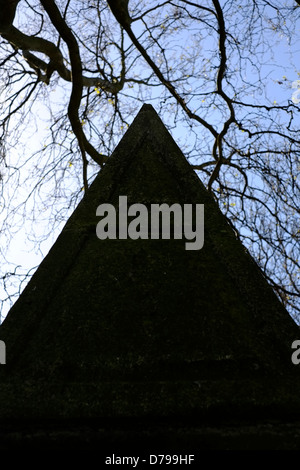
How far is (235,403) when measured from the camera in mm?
1217

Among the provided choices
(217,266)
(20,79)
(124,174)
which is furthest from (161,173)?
(20,79)

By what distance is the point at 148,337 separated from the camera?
4.66 feet

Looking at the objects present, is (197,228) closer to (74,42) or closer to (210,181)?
(74,42)

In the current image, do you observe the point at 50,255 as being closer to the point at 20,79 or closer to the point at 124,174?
the point at 124,174

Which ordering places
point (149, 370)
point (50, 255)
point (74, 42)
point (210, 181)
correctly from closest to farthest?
point (149, 370) < point (50, 255) < point (74, 42) < point (210, 181)

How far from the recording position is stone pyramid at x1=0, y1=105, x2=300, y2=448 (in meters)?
1.21

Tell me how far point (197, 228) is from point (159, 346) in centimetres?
55

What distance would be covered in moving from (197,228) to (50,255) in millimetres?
594

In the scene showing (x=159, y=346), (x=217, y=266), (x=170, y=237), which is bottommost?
(x=159, y=346)

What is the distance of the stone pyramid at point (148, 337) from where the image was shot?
121cm

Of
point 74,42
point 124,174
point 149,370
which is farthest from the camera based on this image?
point 74,42

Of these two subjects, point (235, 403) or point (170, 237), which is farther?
point (170, 237)

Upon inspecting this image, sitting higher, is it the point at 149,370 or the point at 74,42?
the point at 74,42

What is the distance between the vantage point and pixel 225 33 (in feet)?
16.0
